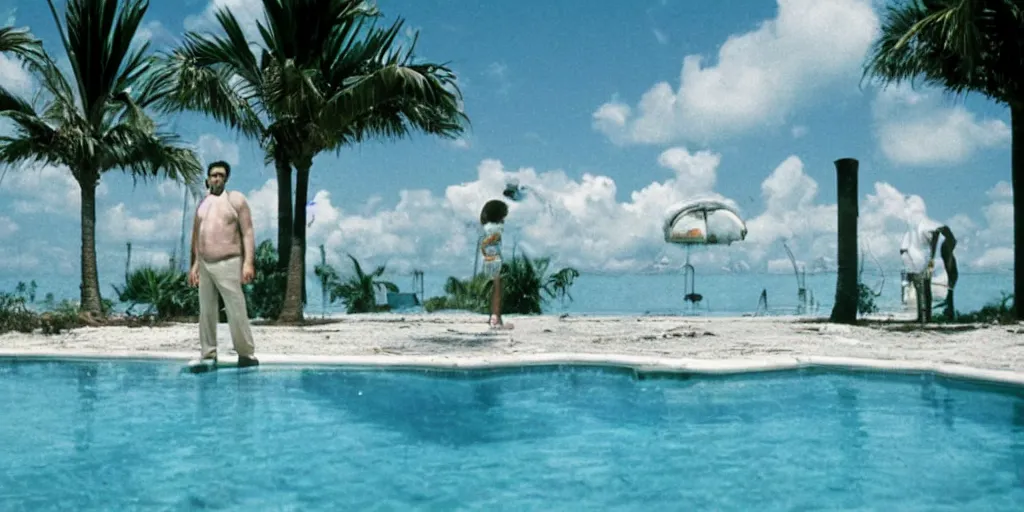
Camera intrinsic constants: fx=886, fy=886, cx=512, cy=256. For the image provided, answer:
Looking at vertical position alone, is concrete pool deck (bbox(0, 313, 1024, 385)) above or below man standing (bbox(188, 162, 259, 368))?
below

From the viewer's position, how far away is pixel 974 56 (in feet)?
38.5

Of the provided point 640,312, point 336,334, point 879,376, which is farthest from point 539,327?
point 879,376

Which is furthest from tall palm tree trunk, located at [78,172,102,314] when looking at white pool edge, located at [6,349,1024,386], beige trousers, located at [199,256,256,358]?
beige trousers, located at [199,256,256,358]

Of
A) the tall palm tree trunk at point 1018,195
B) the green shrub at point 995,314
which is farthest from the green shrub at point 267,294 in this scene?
the tall palm tree trunk at point 1018,195

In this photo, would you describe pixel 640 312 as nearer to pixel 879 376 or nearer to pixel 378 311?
pixel 378 311

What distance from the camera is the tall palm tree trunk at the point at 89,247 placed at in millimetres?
14055

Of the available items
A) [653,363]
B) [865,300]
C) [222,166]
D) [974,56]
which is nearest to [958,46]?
[974,56]

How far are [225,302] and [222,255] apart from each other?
0.42 metres

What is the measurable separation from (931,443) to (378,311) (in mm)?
12873

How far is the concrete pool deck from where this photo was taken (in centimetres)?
774

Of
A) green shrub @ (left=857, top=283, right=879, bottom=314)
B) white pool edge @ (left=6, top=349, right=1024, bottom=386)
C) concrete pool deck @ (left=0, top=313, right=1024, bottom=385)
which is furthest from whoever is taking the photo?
green shrub @ (left=857, top=283, right=879, bottom=314)

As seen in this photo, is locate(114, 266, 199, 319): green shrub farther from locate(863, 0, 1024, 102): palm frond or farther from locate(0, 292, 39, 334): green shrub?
locate(863, 0, 1024, 102): palm frond

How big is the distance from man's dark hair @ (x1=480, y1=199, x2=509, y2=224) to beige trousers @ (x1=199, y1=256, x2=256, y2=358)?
409 cm

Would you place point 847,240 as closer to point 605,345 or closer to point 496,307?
point 605,345
